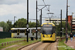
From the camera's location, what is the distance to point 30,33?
188 feet

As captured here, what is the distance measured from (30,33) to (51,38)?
23.7 m

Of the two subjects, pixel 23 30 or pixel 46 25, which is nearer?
pixel 46 25

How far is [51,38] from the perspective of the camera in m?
34.1

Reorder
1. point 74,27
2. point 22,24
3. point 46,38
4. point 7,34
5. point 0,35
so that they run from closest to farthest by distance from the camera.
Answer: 1. point 46,38
2. point 0,35
3. point 7,34
4. point 22,24
5. point 74,27

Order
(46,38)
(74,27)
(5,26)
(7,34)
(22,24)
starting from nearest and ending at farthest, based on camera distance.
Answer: (46,38) < (7,34) < (5,26) < (22,24) < (74,27)

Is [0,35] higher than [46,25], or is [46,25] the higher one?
[46,25]

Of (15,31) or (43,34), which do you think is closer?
(43,34)

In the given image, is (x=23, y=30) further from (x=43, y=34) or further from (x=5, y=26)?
(x=5, y=26)

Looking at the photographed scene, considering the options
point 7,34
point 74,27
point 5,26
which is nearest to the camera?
point 7,34

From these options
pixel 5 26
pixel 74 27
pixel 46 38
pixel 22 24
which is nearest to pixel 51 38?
pixel 46 38

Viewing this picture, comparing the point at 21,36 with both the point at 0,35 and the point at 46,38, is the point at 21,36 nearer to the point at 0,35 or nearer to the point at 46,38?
the point at 0,35

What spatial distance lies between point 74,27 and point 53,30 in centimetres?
14596

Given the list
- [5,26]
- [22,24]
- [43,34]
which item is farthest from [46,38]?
[22,24]

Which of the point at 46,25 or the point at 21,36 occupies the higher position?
the point at 46,25
